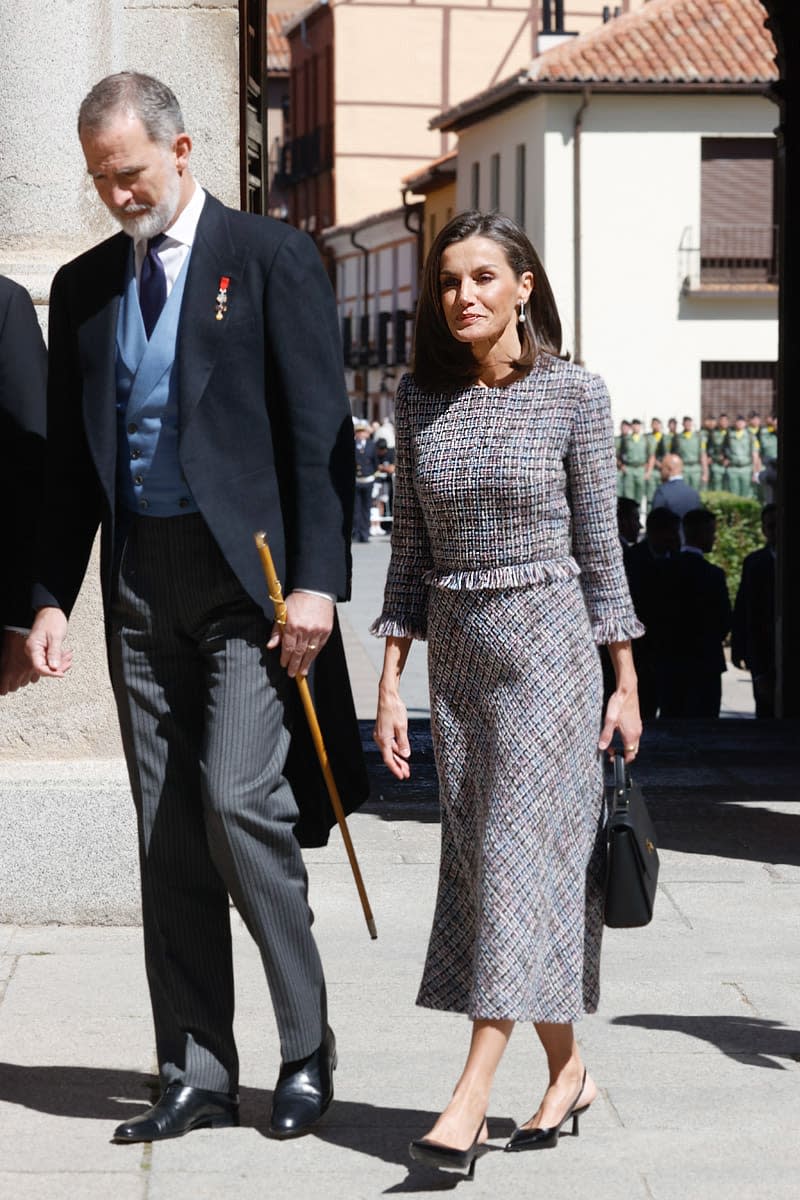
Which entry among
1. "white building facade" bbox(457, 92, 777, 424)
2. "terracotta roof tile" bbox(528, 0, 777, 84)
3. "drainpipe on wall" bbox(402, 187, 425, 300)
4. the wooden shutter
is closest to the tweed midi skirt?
"white building facade" bbox(457, 92, 777, 424)

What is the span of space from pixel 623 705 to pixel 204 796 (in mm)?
832

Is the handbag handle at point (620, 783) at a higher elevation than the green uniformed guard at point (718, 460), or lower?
A: lower

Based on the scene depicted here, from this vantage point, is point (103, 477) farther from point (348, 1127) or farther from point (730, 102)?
point (730, 102)

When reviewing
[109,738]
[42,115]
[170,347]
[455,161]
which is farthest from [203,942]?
[455,161]

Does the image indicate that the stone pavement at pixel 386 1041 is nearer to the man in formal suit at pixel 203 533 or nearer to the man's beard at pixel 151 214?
the man in formal suit at pixel 203 533

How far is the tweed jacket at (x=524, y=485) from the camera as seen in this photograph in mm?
4258

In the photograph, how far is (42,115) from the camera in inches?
248

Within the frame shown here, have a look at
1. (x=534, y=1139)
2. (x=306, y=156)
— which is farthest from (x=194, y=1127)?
(x=306, y=156)

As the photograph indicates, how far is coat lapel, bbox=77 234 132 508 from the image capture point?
14.3 feet

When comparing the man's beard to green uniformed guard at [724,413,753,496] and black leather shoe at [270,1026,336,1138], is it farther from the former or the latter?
green uniformed guard at [724,413,753,496]

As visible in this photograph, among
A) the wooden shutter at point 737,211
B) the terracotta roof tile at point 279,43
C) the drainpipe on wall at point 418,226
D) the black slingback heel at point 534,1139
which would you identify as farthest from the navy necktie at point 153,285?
the terracotta roof tile at point 279,43

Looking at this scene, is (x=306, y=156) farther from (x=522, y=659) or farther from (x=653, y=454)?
(x=522, y=659)

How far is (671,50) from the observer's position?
44.4 meters

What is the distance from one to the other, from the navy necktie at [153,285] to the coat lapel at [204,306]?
76 millimetres
